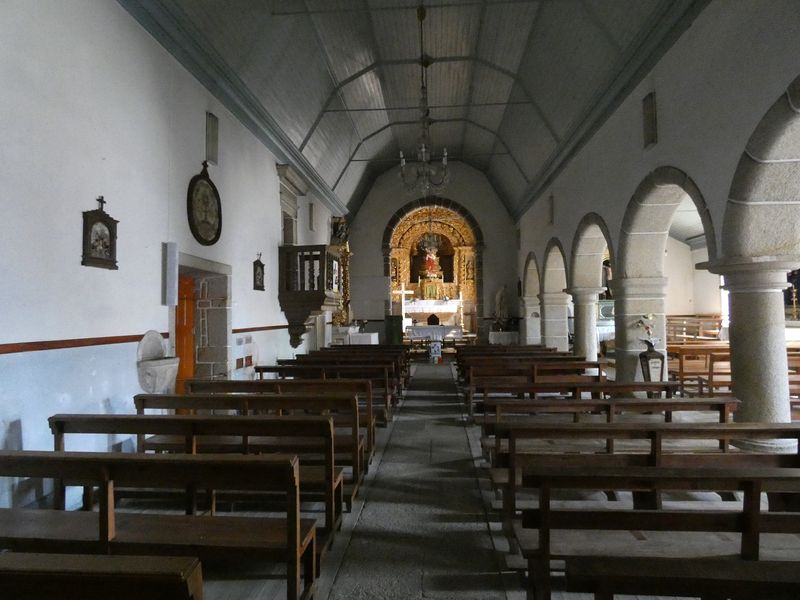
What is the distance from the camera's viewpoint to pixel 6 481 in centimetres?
353

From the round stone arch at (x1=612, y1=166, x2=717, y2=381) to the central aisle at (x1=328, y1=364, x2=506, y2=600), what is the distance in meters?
3.37

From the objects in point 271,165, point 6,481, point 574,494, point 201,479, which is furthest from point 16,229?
point 271,165

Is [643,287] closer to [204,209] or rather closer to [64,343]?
[204,209]

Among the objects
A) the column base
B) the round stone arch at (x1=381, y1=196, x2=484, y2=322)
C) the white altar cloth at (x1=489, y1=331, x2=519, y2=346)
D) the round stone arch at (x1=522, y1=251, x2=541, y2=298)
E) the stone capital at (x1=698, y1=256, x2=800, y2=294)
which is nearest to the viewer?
the column base

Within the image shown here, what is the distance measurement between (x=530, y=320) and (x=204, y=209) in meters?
10.8

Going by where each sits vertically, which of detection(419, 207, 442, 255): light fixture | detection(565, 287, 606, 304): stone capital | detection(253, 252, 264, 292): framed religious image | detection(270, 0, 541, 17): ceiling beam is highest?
detection(270, 0, 541, 17): ceiling beam

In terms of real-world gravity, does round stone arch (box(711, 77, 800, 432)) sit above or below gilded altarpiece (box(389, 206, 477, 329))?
below

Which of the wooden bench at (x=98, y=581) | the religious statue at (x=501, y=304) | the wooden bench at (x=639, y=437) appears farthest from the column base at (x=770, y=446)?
the religious statue at (x=501, y=304)

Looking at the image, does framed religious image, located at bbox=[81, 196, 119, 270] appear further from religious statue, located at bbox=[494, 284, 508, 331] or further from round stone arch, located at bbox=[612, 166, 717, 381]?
religious statue, located at bbox=[494, 284, 508, 331]

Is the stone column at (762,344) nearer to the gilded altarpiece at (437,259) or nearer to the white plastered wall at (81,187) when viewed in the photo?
the white plastered wall at (81,187)

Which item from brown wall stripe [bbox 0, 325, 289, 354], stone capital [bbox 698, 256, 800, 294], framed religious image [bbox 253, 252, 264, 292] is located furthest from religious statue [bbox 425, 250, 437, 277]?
stone capital [bbox 698, 256, 800, 294]

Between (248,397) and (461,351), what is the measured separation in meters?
6.36

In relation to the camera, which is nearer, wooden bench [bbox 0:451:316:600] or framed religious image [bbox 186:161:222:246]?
wooden bench [bbox 0:451:316:600]

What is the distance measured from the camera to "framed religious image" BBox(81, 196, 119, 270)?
4414 mm
